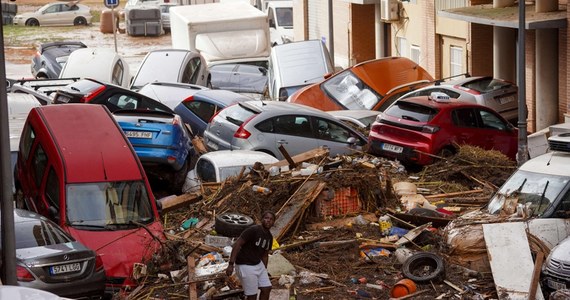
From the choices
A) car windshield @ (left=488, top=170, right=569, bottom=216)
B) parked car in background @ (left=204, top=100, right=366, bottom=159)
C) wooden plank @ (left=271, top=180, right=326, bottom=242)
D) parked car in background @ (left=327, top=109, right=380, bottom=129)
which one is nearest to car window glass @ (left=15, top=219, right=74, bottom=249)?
wooden plank @ (left=271, top=180, right=326, bottom=242)

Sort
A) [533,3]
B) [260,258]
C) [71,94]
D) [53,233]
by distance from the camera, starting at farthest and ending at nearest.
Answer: [533,3], [71,94], [53,233], [260,258]

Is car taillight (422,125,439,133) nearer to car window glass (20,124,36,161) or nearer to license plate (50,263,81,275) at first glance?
car window glass (20,124,36,161)

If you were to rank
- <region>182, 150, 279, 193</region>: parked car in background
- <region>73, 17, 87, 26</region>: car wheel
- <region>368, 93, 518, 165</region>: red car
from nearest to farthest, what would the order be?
<region>182, 150, 279, 193</region>: parked car in background, <region>368, 93, 518, 165</region>: red car, <region>73, 17, 87, 26</region>: car wheel

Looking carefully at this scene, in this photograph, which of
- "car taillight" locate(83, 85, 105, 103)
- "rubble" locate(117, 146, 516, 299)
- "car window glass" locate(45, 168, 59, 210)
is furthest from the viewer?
"car taillight" locate(83, 85, 105, 103)

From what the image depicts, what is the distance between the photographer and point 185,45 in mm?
38500

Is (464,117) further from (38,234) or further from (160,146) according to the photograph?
(38,234)

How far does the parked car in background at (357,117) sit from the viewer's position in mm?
25752

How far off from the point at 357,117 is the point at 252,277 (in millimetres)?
13004

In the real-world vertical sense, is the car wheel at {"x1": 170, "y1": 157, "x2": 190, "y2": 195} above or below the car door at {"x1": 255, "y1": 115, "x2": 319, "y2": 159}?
below

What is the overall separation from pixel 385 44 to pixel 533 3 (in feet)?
41.8

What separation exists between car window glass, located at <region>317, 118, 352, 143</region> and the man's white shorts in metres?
9.75

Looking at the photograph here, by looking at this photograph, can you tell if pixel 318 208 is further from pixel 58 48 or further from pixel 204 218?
pixel 58 48

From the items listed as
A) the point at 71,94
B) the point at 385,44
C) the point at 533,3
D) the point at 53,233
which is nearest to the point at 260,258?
the point at 53,233

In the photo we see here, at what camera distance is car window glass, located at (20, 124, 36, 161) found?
19.0 meters
